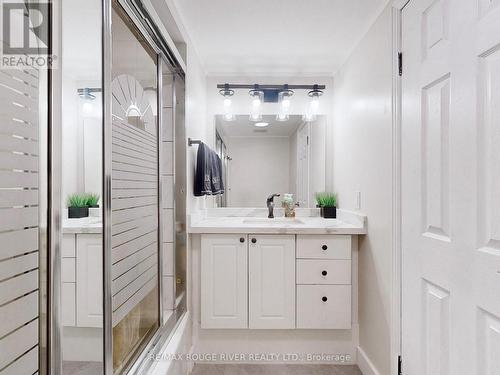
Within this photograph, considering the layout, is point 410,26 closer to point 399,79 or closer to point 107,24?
point 399,79

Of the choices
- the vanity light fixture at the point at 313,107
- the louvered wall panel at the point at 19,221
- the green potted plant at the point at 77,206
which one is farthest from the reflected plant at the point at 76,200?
the vanity light fixture at the point at 313,107

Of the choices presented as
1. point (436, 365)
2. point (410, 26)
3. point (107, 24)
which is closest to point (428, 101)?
point (410, 26)

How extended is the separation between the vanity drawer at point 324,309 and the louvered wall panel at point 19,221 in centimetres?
175

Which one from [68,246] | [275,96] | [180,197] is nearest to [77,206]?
[68,246]

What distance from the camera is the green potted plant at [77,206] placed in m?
0.86

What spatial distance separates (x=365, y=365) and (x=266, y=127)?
2039mm

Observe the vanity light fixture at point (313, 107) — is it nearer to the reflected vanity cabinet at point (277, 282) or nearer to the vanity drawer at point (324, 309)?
the reflected vanity cabinet at point (277, 282)

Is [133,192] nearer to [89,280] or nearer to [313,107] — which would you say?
[89,280]

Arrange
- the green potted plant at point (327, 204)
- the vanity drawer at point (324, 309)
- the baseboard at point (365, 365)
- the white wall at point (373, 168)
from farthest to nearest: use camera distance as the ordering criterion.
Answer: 1. the green potted plant at point (327, 204)
2. the vanity drawer at point (324, 309)
3. the baseboard at point (365, 365)
4. the white wall at point (373, 168)

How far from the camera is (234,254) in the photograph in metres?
2.21

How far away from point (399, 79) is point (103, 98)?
4.80 feet

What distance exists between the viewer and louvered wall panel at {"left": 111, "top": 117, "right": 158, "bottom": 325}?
1.21m

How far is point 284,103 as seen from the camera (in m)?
2.85

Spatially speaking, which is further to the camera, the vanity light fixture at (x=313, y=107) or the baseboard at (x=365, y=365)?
the vanity light fixture at (x=313, y=107)
